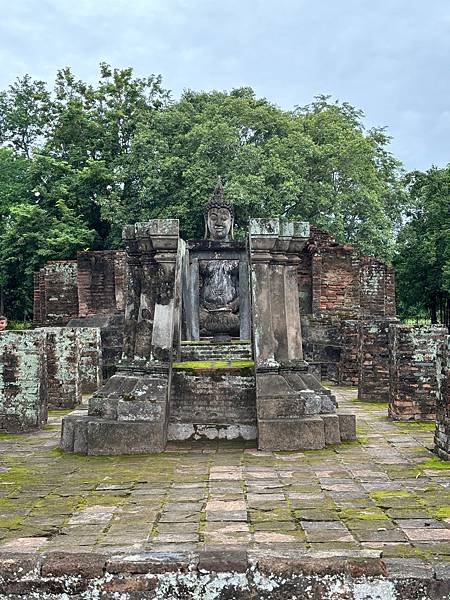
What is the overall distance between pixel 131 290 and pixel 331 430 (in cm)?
293

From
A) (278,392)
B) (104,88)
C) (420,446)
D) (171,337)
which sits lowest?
(420,446)

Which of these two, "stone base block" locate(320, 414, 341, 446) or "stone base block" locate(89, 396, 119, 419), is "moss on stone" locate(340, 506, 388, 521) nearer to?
"stone base block" locate(320, 414, 341, 446)

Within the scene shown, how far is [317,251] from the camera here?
60.9 feet

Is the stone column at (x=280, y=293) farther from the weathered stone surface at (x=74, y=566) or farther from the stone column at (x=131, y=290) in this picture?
the weathered stone surface at (x=74, y=566)

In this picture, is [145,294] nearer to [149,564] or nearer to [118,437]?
[118,437]

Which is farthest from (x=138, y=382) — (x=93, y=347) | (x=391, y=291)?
(x=391, y=291)

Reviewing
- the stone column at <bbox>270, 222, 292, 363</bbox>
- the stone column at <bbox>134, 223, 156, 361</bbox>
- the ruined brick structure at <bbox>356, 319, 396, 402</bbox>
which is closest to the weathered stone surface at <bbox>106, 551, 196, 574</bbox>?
the stone column at <bbox>134, 223, 156, 361</bbox>

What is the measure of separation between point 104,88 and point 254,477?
78.7 feet

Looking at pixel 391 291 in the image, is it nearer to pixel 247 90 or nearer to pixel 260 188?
pixel 260 188

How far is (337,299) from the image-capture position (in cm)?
1855

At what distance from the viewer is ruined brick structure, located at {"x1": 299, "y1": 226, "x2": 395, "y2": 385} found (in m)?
15.1

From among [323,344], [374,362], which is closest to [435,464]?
[374,362]

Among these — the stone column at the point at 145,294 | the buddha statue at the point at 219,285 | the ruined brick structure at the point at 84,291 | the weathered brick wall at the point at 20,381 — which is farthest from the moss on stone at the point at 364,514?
the ruined brick structure at the point at 84,291

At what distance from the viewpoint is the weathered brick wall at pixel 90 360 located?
13.2m
